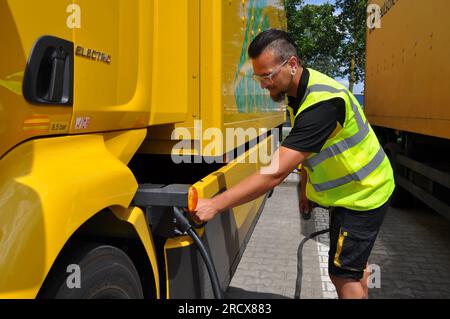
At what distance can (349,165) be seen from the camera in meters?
2.25

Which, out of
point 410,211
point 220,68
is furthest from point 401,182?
point 220,68

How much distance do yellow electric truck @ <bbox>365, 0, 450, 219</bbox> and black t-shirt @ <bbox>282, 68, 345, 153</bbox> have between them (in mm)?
1844

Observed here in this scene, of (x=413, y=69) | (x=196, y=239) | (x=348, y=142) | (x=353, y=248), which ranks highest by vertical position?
(x=413, y=69)

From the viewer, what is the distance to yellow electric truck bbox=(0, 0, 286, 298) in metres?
1.20

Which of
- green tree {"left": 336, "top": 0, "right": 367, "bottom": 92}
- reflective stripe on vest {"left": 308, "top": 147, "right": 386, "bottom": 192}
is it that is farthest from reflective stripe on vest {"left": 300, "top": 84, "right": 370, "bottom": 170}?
green tree {"left": 336, "top": 0, "right": 367, "bottom": 92}

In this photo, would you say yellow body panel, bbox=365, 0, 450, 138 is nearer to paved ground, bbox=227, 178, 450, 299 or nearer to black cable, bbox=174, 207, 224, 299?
paved ground, bbox=227, 178, 450, 299

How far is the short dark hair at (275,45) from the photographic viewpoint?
2.04 metres

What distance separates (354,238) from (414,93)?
8.96 ft

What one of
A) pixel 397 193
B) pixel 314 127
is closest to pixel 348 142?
pixel 314 127

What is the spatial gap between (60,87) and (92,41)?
0.25m

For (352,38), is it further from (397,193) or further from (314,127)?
(314,127)

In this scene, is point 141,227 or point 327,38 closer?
point 141,227

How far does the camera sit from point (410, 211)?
21.5ft
